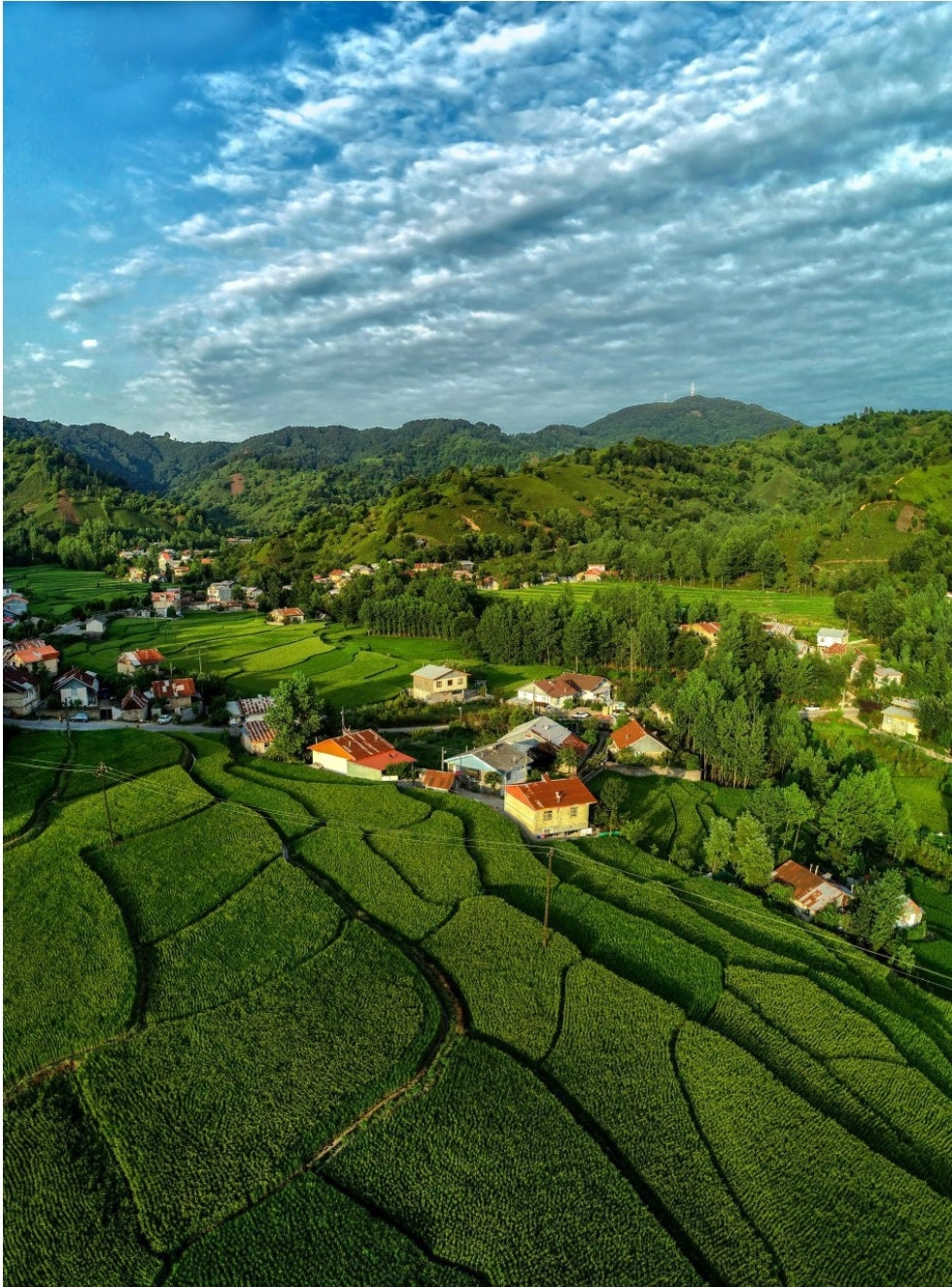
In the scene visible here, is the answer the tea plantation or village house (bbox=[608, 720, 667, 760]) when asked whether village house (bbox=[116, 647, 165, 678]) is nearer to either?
the tea plantation

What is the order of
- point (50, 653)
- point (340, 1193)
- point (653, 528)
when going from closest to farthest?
point (340, 1193)
point (50, 653)
point (653, 528)

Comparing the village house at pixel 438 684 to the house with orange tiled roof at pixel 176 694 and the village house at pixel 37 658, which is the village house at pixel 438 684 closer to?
the house with orange tiled roof at pixel 176 694

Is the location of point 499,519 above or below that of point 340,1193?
above

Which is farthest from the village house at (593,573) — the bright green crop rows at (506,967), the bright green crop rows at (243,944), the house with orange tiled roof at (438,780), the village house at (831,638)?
the bright green crop rows at (243,944)

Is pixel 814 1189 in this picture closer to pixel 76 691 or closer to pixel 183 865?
pixel 183 865

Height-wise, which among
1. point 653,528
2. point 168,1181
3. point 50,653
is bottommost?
point 168,1181

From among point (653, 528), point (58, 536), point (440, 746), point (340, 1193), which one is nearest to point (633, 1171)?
point (340, 1193)

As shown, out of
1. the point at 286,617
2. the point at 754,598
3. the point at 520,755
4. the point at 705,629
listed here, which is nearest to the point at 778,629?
the point at 705,629

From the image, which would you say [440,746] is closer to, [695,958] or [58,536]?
[695,958]
